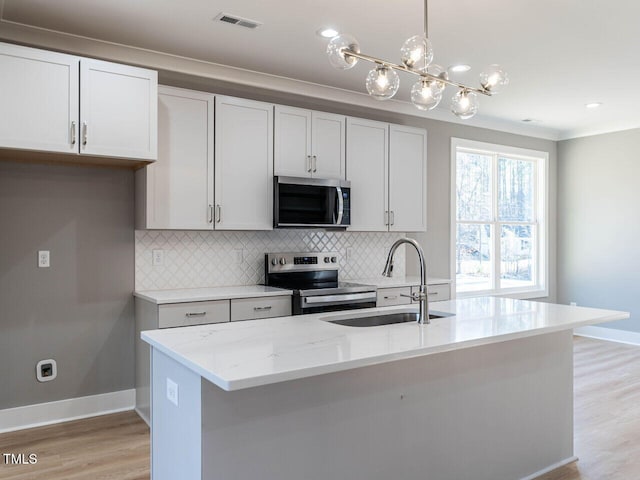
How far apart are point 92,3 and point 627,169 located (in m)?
5.87

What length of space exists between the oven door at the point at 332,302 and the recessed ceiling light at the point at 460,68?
1.89m

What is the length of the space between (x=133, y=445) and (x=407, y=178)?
10.4 ft

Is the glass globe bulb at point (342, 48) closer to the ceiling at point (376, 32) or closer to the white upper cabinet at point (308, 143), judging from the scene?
the ceiling at point (376, 32)

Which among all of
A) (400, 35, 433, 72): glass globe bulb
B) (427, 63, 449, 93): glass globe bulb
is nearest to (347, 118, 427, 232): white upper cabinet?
(427, 63, 449, 93): glass globe bulb

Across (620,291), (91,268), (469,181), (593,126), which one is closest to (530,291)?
(620,291)

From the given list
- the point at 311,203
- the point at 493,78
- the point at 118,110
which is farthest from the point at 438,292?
the point at 118,110

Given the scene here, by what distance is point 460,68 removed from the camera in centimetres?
397

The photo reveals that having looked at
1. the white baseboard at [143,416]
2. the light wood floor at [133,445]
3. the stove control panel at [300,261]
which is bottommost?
the light wood floor at [133,445]

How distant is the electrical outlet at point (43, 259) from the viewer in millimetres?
3375

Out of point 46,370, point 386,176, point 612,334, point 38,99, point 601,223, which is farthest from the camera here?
point 601,223

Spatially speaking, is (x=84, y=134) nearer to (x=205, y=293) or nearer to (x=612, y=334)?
(x=205, y=293)

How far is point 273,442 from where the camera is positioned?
1830 mm

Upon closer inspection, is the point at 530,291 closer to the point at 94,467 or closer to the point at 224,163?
the point at 224,163

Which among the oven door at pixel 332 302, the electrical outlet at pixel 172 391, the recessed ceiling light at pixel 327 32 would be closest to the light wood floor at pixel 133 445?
the electrical outlet at pixel 172 391
